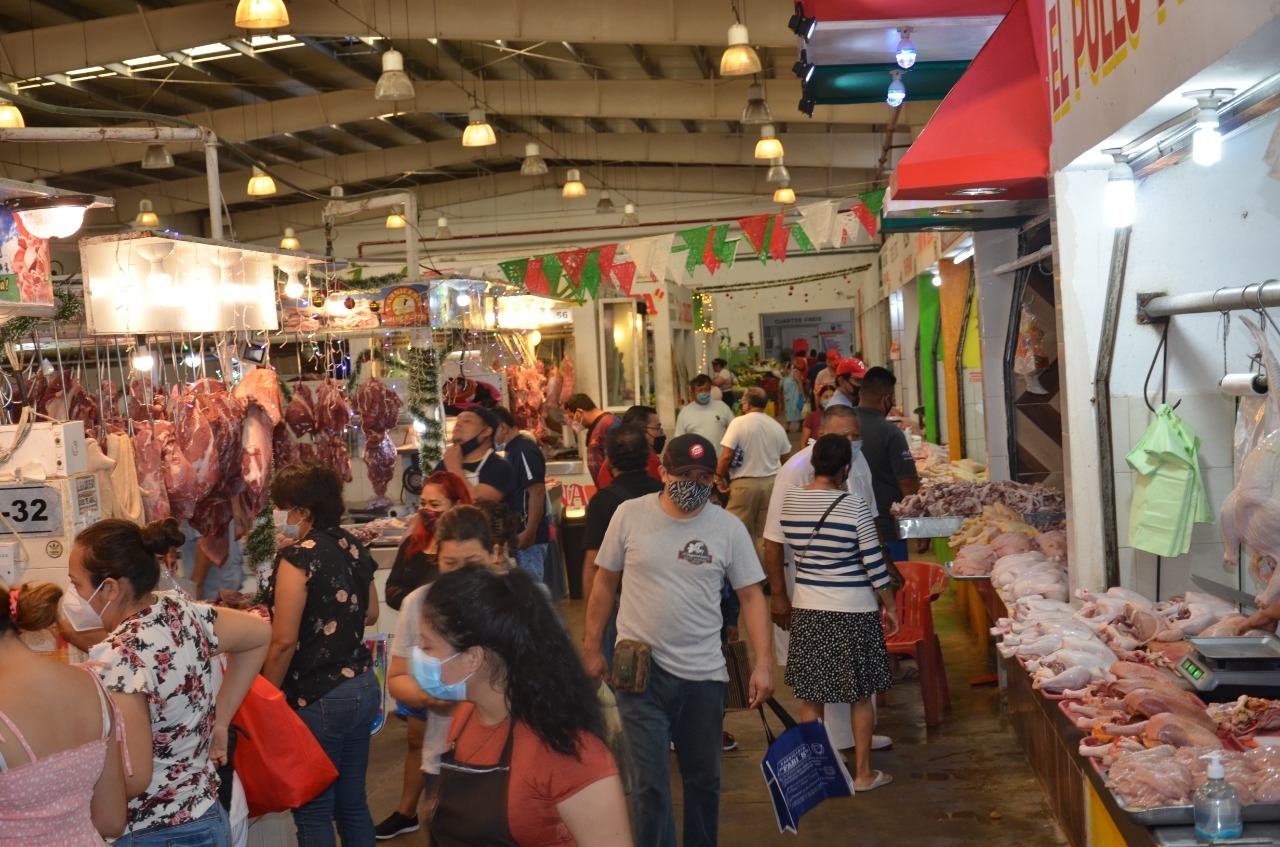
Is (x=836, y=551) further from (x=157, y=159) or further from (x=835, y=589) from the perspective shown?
(x=157, y=159)

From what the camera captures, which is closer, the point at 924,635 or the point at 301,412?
the point at 924,635

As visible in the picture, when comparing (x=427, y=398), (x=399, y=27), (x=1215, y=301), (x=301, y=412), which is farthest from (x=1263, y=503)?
(x=399, y=27)

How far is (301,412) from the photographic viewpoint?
8.12 m

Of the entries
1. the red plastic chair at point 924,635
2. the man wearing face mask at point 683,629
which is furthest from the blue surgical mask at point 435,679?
the red plastic chair at point 924,635

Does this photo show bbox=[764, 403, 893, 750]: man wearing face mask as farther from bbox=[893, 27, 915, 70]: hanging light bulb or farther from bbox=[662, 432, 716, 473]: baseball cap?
bbox=[893, 27, 915, 70]: hanging light bulb

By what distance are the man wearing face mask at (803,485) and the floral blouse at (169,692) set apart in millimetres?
2727

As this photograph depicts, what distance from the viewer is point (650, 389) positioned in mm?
17531

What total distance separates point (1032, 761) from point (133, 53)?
11565mm

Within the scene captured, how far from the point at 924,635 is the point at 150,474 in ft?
13.2

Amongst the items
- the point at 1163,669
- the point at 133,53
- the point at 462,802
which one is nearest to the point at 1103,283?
the point at 1163,669

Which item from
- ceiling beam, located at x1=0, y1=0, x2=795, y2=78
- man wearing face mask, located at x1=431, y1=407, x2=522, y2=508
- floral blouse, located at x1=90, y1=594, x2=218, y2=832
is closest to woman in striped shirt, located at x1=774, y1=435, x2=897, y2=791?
man wearing face mask, located at x1=431, y1=407, x2=522, y2=508

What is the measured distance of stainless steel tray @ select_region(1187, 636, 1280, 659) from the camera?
4188 mm

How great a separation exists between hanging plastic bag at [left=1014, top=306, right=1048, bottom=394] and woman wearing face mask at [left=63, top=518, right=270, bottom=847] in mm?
5630

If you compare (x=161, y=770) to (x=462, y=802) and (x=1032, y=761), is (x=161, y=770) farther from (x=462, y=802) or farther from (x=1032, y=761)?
(x=1032, y=761)
